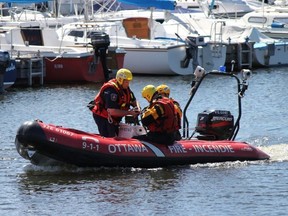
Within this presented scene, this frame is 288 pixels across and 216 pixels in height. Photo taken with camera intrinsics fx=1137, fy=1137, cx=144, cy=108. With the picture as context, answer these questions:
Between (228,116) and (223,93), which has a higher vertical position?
(228,116)

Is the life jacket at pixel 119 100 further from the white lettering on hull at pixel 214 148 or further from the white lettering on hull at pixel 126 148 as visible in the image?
the white lettering on hull at pixel 214 148

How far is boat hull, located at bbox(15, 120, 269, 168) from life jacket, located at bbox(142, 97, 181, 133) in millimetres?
299

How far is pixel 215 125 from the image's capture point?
1880 cm

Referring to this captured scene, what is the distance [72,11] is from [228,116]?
2716 cm

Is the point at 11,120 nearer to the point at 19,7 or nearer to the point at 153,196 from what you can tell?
the point at 153,196

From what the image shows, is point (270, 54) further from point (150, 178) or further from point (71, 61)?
point (150, 178)

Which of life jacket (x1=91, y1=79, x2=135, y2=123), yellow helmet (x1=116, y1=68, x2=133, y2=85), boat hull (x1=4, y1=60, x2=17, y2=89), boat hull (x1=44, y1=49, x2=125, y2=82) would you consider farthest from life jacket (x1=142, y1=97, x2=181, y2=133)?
boat hull (x1=44, y1=49, x2=125, y2=82)

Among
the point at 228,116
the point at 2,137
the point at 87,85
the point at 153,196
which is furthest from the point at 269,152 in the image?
the point at 87,85

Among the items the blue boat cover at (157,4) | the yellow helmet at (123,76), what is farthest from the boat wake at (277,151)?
the blue boat cover at (157,4)

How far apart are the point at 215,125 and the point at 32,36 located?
17587 millimetres

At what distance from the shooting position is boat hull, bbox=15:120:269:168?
17156 mm

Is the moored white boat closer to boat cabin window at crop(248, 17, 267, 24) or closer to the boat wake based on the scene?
boat cabin window at crop(248, 17, 267, 24)

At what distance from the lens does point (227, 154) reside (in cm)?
1820

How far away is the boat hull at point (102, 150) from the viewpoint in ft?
56.3
